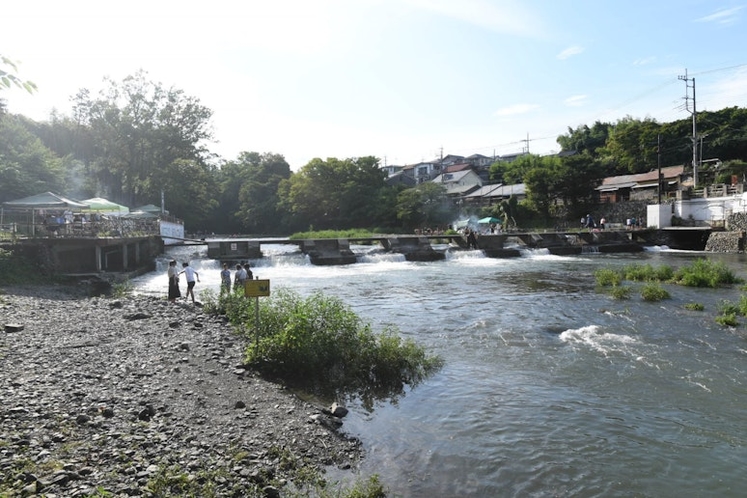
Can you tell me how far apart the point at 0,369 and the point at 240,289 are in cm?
585

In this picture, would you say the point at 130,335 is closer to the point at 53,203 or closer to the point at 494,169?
the point at 53,203

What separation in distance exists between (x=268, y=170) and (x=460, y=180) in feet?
103

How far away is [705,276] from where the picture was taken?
17.9m

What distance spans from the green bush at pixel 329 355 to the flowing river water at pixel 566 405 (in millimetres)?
574

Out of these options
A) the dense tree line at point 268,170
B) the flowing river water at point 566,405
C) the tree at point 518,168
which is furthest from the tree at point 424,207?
the flowing river water at point 566,405

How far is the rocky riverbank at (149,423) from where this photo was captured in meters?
4.64

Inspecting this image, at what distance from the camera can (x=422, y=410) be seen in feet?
24.3

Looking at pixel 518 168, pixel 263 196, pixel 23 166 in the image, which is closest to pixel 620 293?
pixel 23 166

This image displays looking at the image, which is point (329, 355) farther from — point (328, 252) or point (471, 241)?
point (471, 241)

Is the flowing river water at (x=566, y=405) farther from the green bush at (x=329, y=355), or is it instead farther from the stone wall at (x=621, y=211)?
the stone wall at (x=621, y=211)

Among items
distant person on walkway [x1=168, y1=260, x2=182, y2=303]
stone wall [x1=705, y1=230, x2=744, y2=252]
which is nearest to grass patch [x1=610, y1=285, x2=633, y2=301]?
distant person on walkway [x1=168, y1=260, x2=182, y2=303]

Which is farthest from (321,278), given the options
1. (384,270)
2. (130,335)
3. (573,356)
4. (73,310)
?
(573,356)

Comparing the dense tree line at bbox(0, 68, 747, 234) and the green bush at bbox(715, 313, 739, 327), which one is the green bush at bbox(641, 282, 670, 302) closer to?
the green bush at bbox(715, 313, 739, 327)

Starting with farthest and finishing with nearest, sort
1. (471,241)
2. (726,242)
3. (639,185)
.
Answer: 1. (639,185)
2. (471,241)
3. (726,242)
